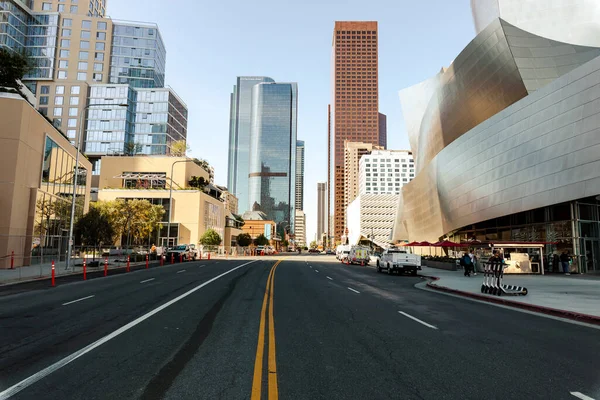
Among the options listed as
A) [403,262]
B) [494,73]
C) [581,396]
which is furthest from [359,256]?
[581,396]

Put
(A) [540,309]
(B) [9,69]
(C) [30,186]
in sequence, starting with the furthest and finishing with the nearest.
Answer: (B) [9,69], (C) [30,186], (A) [540,309]

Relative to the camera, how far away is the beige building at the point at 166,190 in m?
76.7

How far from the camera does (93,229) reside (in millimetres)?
35250

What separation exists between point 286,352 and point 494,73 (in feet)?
152

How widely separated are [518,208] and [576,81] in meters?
11.8

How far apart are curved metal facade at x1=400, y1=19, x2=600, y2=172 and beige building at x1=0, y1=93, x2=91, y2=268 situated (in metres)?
44.7

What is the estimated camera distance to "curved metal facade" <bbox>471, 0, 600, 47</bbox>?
133 feet

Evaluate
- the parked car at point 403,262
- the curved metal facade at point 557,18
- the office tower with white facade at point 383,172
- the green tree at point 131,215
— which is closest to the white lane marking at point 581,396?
the parked car at point 403,262

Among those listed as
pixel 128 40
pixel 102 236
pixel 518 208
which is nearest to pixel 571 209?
pixel 518 208

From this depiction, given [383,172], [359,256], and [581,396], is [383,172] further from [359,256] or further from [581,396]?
[581,396]

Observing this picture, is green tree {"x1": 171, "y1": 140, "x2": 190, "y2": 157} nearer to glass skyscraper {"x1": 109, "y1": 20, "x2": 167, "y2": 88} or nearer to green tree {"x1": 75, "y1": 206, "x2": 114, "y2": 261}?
glass skyscraper {"x1": 109, "y1": 20, "x2": 167, "y2": 88}

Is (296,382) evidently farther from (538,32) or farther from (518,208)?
(538,32)

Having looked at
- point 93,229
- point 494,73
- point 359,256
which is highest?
point 494,73

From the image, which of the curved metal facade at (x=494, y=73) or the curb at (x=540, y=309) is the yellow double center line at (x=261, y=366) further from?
the curved metal facade at (x=494, y=73)
